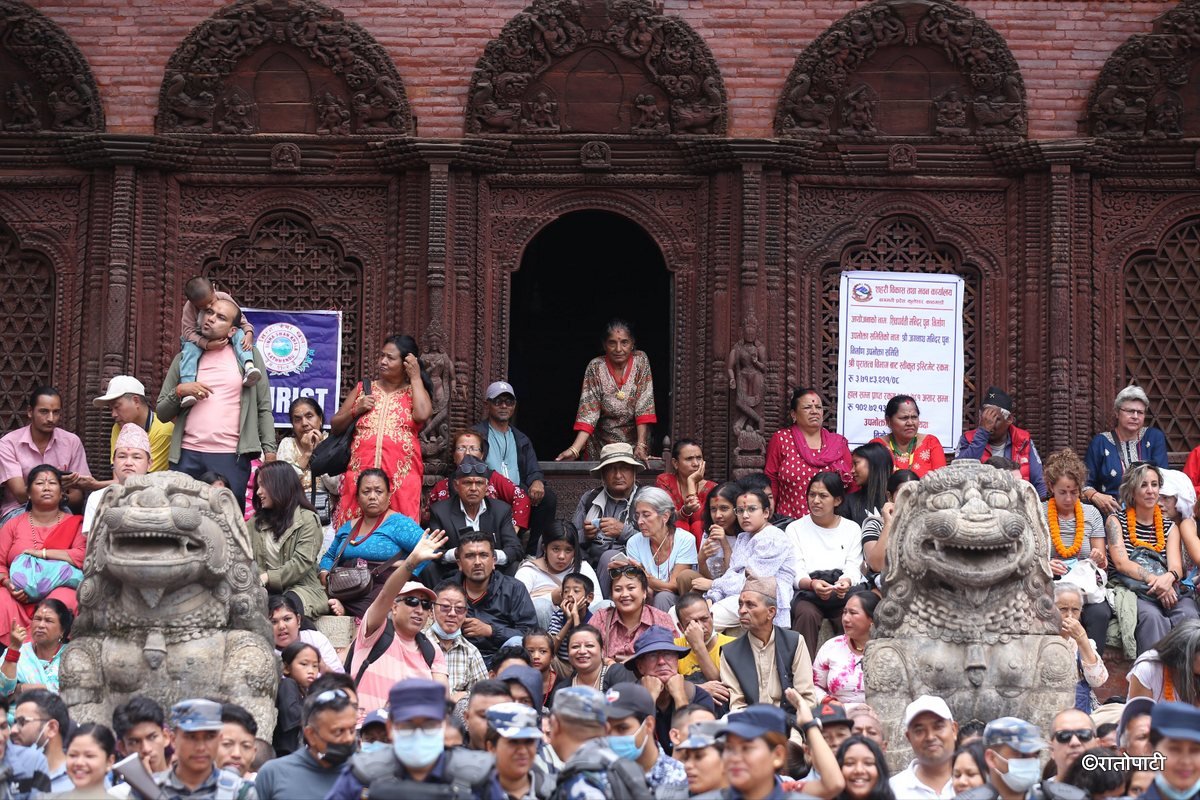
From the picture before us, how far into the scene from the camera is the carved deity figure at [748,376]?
1562 centimetres

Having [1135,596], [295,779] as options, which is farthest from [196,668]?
[1135,596]

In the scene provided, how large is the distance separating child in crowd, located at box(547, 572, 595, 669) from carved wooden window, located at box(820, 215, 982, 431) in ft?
13.3

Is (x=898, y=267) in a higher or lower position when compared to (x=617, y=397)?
higher

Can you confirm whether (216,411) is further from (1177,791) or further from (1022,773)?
(1177,791)

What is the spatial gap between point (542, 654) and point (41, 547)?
327cm

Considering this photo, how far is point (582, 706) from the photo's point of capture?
31.4 ft

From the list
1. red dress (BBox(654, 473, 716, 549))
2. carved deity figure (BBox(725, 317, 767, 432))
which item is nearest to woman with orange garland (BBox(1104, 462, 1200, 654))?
red dress (BBox(654, 473, 716, 549))

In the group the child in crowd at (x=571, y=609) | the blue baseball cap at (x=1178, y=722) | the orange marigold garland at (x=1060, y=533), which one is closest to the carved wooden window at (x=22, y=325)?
the child in crowd at (x=571, y=609)

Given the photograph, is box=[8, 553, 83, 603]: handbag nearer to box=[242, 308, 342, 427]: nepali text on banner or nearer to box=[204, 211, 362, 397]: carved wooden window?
box=[242, 308, 342, 427]: nepali text on banner

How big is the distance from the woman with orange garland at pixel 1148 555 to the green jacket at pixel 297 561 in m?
4.90

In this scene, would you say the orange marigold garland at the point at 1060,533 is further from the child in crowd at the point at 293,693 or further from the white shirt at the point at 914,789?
the child in crowd at the point at 293,693

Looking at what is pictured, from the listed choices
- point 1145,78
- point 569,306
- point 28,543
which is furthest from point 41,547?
point 1145,78

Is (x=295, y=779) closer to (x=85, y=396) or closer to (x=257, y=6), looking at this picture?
(x=85, y=396)

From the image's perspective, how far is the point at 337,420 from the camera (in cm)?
1442
